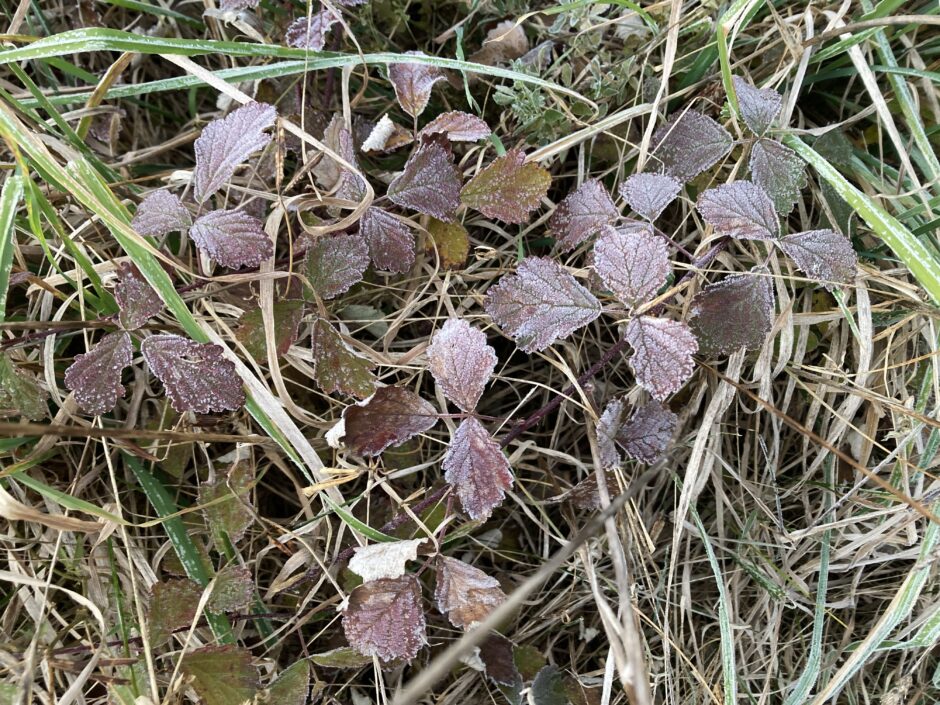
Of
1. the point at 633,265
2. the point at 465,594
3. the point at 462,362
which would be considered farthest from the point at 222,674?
the point at 633,265

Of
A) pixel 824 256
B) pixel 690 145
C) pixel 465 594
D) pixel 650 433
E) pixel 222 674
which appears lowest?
pixel 222 674

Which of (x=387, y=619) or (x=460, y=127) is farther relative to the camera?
(x=460, y=127)

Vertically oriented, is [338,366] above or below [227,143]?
below

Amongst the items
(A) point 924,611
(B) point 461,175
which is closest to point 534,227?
(B) point 461,175

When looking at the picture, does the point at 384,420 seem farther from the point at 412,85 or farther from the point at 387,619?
the point at 412,85

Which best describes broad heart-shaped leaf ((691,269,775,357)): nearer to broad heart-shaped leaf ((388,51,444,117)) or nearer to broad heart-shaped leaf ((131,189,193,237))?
broad heart-shaped leaf ((388,51,444,117))

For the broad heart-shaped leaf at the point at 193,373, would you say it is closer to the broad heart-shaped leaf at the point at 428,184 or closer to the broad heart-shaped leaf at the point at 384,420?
the broad heart-shaped leaf at the point at 384,420

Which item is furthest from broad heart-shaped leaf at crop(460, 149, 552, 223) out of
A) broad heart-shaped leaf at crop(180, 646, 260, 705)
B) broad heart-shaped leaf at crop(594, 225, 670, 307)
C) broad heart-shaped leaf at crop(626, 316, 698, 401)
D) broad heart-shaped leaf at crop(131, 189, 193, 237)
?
broad heart-shaped leaf at crop(180, 646, 260, 705)
